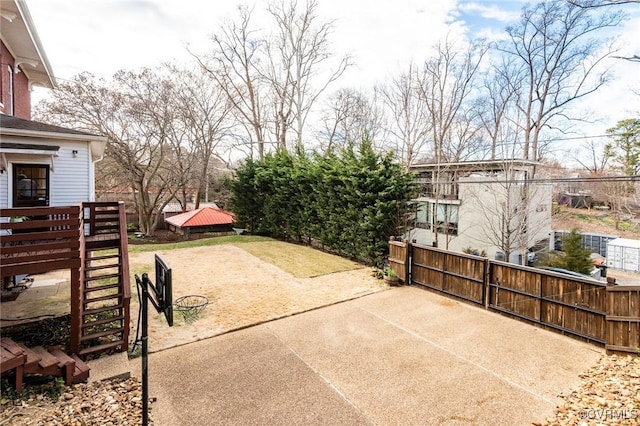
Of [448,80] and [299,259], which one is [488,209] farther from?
[448,80]

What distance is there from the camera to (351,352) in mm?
5625

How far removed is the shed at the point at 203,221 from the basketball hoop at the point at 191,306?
14397 millimetres

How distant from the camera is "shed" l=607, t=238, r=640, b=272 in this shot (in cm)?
1656

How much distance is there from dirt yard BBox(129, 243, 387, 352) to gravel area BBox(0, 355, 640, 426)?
4.36ft

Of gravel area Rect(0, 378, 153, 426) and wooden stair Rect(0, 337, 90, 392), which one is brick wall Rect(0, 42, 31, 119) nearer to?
wooden stair Rect(0, 337, 90, 392)

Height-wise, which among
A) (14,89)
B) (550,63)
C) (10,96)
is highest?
(550,63)

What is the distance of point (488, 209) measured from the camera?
13617 millimetres

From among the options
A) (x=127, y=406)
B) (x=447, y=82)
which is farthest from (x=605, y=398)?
(x=447, y=82)

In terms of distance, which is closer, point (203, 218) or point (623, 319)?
point (623, 319)

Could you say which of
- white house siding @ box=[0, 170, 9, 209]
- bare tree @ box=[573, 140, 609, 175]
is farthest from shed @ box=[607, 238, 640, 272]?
white house siding @ box=[0, 170, 9, 209]

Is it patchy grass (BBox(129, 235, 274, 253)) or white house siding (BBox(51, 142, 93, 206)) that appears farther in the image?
patchy grass (BBox(129, 235, 274, 253))

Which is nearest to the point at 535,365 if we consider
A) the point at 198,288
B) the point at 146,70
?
the point at 198,288

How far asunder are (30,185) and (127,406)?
7467 millimetres

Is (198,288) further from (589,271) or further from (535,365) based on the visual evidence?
(589,271)
